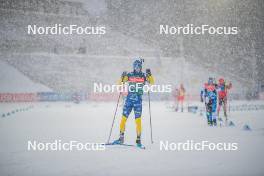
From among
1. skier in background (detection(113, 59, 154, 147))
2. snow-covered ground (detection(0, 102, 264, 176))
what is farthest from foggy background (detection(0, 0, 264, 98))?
skier in background (detection(113, 59, 154, 147))

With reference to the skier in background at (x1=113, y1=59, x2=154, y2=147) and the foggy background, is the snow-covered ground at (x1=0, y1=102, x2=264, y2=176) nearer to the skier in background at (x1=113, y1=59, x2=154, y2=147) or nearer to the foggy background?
the skier in background at (x1=113, y1=59, x2=154, y2=147)

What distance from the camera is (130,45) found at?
44000 mm

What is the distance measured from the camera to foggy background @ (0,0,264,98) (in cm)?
3725

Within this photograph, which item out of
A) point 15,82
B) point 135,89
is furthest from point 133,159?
point 15,82

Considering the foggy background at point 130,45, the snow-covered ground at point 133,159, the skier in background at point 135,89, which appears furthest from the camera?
the foggy background at point 130,45

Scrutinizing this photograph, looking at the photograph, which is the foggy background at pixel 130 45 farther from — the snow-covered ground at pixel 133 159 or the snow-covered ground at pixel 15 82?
the snow-covered ground at pixel 133 159

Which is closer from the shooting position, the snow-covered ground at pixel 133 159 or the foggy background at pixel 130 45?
the snow-covered ground at pixel 133 159

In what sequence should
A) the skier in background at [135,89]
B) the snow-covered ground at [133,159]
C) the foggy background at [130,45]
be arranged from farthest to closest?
the foggy background at [130,45]
the skier in background at [135,89]
the snow-covered ground at [133,159]

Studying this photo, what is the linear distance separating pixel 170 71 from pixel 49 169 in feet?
118

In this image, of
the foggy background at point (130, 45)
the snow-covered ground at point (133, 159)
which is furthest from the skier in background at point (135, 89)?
the foggy background at point (130, 45)

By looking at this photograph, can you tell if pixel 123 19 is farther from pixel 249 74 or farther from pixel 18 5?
pixel 249 74

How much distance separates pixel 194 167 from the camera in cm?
557

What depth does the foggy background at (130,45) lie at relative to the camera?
37.2 meters

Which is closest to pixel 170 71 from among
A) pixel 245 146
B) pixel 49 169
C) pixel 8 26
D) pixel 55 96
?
pixel 55 96
